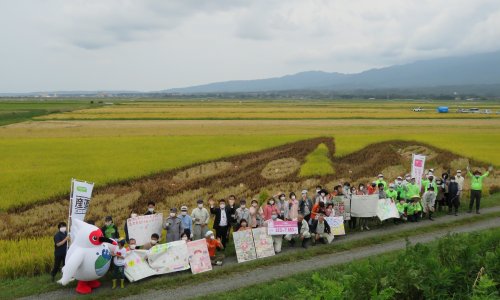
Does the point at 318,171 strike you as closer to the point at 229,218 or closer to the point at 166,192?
the point at 166,192

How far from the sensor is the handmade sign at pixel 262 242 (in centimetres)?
1038

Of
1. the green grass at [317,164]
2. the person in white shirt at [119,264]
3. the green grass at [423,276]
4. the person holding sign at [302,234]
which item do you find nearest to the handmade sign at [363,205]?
the person holding sign at [302,234]

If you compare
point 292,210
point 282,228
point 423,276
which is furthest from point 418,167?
point 423,276

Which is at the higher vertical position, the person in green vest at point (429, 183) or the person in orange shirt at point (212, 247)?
the person in green vest at point (429, 183)

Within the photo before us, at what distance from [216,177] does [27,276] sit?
1176cm

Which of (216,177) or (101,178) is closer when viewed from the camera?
(101,178)

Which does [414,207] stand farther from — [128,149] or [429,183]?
[128,149]

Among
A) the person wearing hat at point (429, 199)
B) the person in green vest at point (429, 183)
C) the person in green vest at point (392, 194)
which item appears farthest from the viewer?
the person in green vest at point (429, 183)

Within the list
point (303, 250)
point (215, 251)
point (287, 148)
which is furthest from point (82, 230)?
point (287, 148)

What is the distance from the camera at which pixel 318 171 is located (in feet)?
71.7

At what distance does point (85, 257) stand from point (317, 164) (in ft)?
55.1

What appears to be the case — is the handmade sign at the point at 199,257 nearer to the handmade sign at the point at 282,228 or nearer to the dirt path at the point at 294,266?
the dirt path at the point at 294,266

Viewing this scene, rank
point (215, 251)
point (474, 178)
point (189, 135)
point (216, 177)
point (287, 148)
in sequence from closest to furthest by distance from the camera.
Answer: point (215, 251), point (474, 178), point (216, 177), point (287, 148), point (189, 135)

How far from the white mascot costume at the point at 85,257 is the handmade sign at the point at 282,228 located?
3926 millimetres
